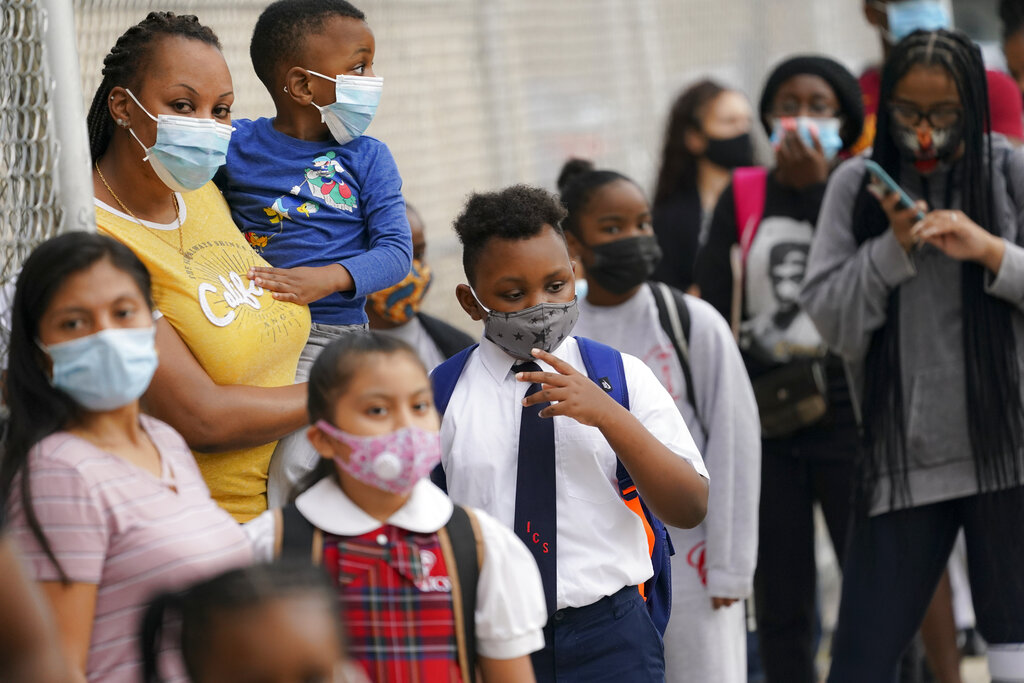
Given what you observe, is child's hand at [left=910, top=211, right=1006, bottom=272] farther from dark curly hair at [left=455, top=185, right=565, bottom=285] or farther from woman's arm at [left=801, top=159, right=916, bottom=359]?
dark curly hair at [left=455, top=185, right=565, bottom=285]

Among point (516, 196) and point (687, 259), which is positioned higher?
point (516, 196)

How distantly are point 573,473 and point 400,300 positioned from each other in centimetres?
117

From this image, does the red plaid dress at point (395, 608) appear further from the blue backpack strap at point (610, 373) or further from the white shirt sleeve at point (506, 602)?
the blue backpack strap at point (610, 373)

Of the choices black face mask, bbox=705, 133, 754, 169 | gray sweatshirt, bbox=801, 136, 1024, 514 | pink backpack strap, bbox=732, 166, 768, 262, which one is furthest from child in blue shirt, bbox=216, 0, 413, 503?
black face mask, bbox=705, 133, 754, 169

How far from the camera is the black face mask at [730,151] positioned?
227 inches

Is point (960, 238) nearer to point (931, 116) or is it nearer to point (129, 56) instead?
point (931, 116)

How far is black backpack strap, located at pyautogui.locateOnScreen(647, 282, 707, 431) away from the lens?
3.75 m

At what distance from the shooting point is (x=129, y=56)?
278 centimetres

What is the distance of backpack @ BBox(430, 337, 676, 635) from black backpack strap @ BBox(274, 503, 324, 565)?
652mm

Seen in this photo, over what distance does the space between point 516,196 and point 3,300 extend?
1125 millimetres

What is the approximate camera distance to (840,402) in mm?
4445

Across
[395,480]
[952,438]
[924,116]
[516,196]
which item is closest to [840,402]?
[952,438]

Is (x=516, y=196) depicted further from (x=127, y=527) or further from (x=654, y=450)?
(x=127, y=527)

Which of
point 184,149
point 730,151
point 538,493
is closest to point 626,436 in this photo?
point 538,493
